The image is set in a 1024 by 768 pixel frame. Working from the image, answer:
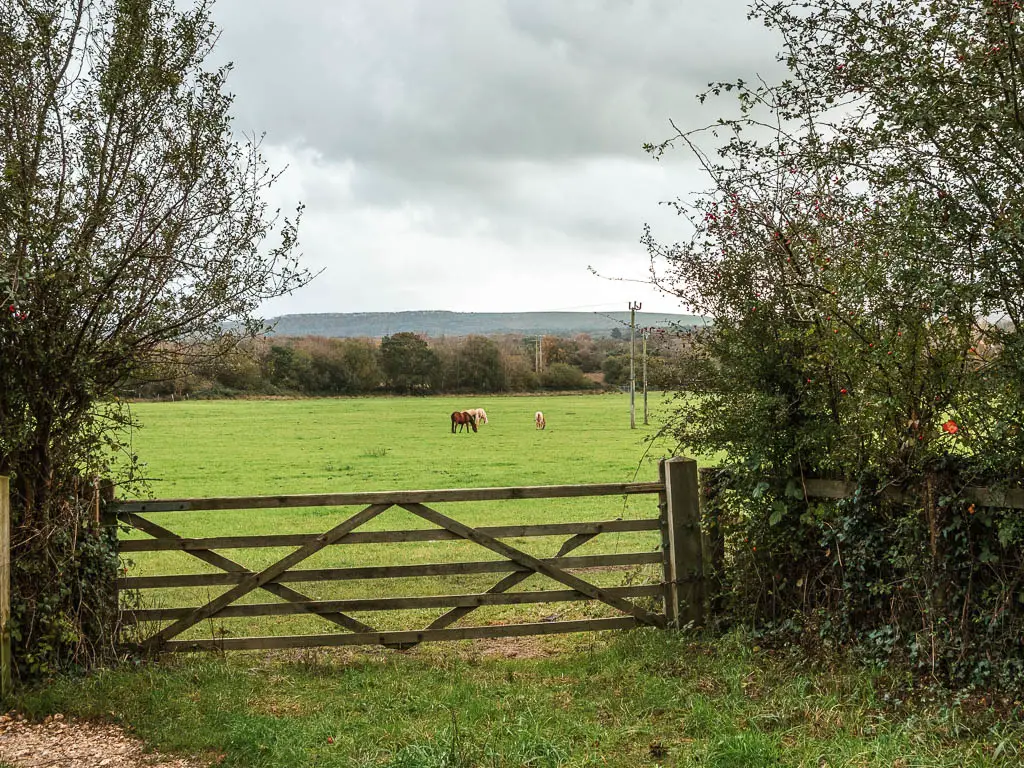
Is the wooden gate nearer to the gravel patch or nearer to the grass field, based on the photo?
the grass field

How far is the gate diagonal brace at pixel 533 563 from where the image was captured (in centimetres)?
739

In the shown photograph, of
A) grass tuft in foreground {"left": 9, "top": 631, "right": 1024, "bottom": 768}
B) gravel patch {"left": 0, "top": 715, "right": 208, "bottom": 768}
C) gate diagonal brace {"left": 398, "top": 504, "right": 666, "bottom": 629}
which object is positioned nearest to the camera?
grass tuft in foreground {"left": 9, "top": 631, "right": 1024, "bottom": 768}

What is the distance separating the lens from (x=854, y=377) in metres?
6.24

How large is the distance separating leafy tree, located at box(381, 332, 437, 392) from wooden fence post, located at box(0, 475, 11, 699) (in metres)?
85.3

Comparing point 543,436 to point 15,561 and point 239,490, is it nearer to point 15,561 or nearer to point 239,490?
point 239,490

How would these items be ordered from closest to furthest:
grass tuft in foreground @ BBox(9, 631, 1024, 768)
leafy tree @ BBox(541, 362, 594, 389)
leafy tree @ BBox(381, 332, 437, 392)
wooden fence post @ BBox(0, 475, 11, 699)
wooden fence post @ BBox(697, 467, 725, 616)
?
1. grass tuft in foreground @ BBox(9, 631, 1024, 768)
2. wooden fence post @ BBox(0, 475, 11, 699)
3. wooden fence post @ BBox(697, 467, 725, 616)
4. leafy tree @ BBox(381, 332, 437, 392)
5. leafy tree @ BBox(541, 362, 594, 389)

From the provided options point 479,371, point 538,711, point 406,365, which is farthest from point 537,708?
point 479,371

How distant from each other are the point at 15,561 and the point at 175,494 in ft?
57.4

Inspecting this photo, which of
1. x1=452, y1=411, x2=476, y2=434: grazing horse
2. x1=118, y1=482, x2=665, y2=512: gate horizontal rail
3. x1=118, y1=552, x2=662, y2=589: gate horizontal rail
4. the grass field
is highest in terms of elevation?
x1=118, y1=482, x2=665, y2=512: gate horizontal rail

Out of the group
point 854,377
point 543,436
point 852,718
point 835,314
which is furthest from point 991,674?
point 543,436

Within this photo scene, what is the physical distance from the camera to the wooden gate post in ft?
24.9

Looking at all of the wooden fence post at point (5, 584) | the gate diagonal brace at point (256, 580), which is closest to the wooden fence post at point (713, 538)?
the gate diagonal brace at point (256, 580)

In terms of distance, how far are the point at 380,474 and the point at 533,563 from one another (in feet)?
66.5

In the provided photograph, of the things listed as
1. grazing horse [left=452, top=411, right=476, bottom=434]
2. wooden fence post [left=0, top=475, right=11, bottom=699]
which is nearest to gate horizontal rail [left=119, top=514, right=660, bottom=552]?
wooden fence post [left=0, top=475, right=11, bottom=699]
